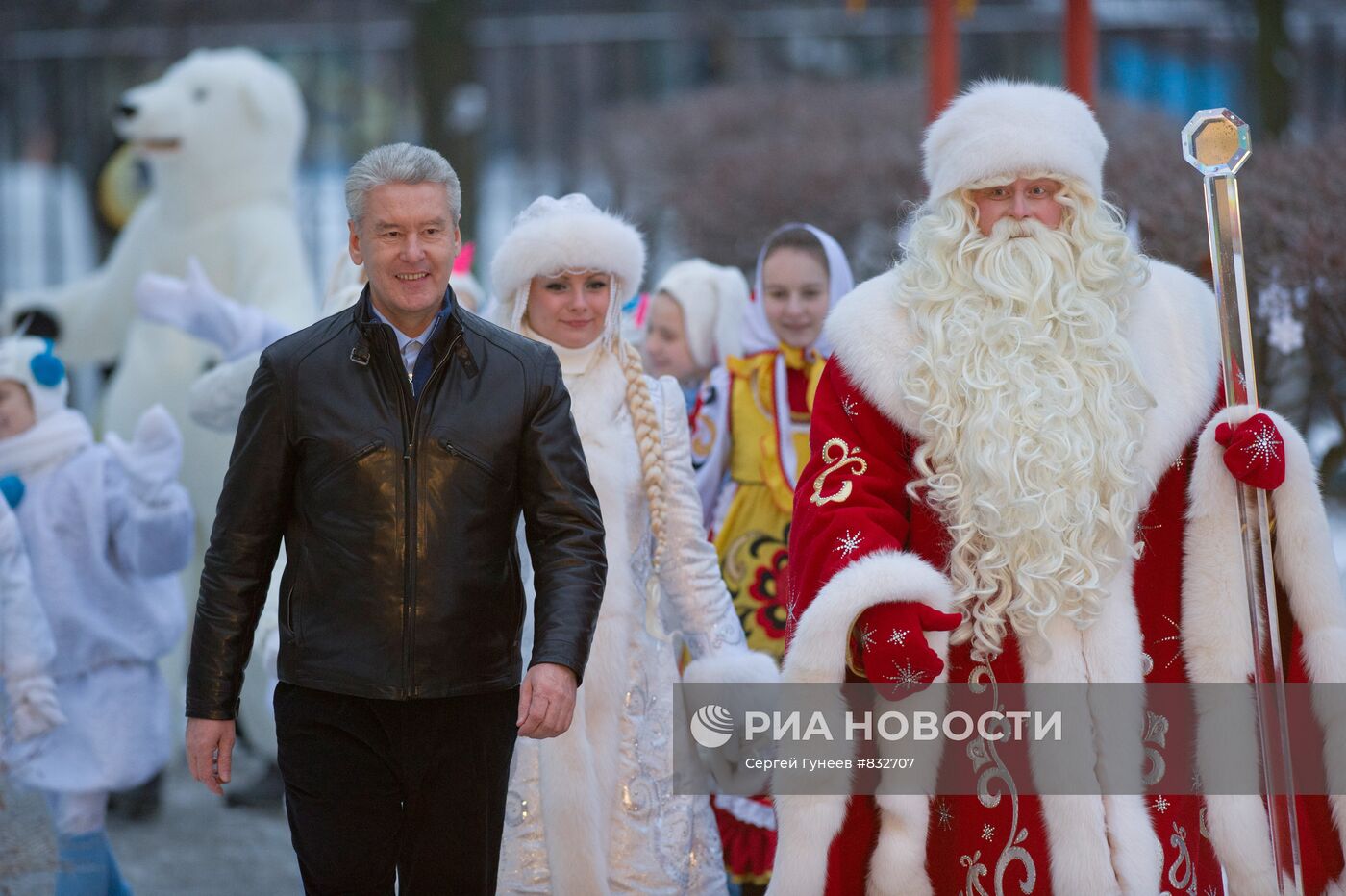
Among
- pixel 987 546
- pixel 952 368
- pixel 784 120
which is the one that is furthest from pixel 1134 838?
pixel 784 120

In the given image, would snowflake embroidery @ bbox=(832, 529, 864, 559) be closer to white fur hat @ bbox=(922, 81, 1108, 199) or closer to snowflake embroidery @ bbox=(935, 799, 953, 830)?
snowflake embroidery @ bbox=(935, 799, 953, 830)

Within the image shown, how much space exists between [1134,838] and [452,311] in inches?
68.0

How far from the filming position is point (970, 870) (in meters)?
3.55

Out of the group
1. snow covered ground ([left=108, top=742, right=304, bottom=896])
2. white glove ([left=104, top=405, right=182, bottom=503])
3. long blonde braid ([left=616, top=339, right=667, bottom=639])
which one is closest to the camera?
long blonde braid ([left=616, top=339, right=667, bottom=639])

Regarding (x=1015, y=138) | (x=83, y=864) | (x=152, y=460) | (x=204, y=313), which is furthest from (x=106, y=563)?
(x=1015, y=138)

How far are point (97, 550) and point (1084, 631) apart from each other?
3.22 meters

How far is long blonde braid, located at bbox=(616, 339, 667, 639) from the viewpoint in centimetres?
438

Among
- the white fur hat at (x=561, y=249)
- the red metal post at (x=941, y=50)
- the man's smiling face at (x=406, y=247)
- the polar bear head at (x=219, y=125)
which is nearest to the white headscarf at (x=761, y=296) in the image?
the white fur hat at (x=561, y=249)

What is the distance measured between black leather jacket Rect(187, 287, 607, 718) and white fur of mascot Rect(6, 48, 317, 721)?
4.22 m

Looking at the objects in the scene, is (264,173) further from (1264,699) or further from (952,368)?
(1264,699)

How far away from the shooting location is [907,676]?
3.41 m

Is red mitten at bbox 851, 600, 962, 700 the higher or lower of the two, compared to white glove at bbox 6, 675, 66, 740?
lower

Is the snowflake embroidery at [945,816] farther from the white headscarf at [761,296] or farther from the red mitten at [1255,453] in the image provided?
the white headscarf at [761,296]

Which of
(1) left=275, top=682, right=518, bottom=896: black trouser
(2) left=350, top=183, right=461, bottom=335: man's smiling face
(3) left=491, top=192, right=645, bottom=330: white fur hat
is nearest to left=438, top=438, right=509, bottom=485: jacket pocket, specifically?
(2) left=350, top=183, right=461, bottom=335: man's smiling face
